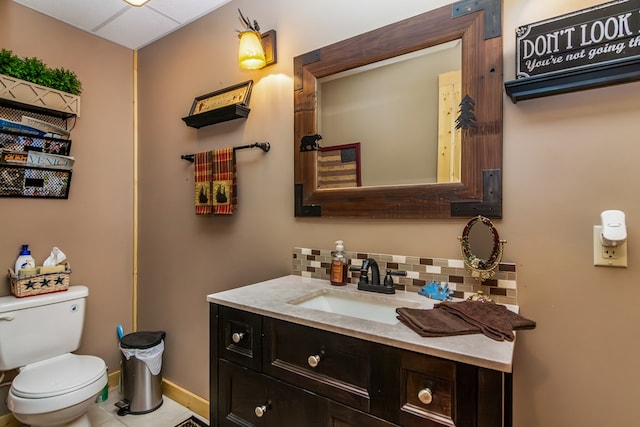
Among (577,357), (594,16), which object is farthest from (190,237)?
(594,16)

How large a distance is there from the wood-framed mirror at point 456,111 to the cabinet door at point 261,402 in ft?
2.46

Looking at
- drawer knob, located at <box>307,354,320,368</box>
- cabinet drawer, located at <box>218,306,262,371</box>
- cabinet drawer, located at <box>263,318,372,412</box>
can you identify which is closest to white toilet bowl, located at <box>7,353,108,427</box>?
cabinet drawer, located at <box>218,306,262,371</box>

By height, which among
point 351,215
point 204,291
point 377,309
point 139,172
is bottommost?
point 204,291

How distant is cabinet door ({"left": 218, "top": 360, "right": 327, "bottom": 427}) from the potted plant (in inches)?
76.5

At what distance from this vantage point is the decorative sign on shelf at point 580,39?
951mm

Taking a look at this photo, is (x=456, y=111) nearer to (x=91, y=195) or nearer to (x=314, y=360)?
(x=314, y=360)

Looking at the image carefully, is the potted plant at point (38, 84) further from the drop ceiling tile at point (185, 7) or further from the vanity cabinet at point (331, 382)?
the vanity cabinet at point (331, 382)

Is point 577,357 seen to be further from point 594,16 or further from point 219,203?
point 219,203

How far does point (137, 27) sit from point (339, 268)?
7.08ft

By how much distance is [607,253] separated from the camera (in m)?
0.99

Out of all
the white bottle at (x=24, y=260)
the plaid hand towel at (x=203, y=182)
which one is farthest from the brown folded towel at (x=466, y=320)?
the white bottle at (x=24, y=260)

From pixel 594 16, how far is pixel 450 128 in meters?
0.51

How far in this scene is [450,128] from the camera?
1267 millimetres

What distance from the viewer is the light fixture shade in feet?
5.48
